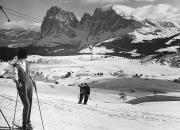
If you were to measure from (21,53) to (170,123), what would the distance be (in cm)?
862

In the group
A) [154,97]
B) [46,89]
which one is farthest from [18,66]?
[154,97]

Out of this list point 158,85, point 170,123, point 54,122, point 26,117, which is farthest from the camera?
point 158,85

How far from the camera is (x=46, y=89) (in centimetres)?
3666

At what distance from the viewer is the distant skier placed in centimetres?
855

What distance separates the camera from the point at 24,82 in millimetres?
8617

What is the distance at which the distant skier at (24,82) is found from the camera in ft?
28.0

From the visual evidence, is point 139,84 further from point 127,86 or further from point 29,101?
point 29,101

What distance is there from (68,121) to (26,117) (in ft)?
11.4

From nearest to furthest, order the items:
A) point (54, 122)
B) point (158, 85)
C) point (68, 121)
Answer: point (54, 122)
point (68, 121)
point (158, 85)

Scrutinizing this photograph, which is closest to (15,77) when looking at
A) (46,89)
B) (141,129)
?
(141,129)

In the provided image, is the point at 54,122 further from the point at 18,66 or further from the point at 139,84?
the point at 139,84

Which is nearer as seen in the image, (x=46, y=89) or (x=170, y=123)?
(x=170, y=123)

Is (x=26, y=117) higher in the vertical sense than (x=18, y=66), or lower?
lower

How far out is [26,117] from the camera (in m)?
8.55
